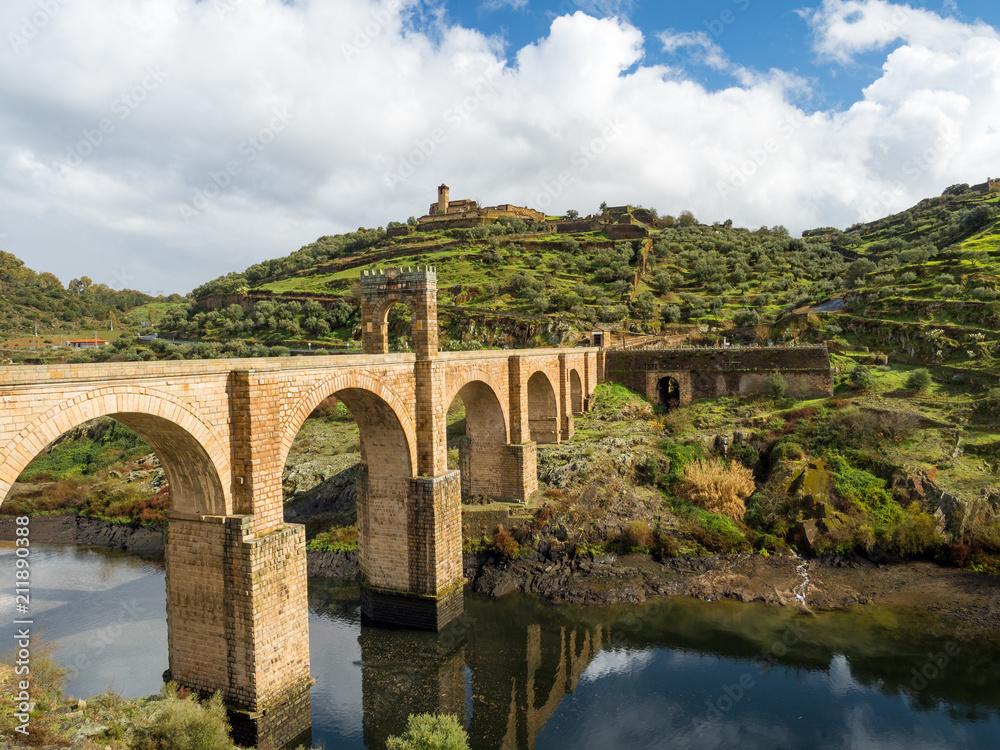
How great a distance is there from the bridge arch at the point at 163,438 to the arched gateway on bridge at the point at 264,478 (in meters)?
0.02

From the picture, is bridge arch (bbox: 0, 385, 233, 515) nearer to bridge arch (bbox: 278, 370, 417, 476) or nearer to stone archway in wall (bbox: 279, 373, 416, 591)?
bridge arch (bbox: 278, 370, 417, 476)

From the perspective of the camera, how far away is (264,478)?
12.4 m

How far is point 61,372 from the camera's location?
9.13 meters

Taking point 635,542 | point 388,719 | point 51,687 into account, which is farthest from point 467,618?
point 51,687

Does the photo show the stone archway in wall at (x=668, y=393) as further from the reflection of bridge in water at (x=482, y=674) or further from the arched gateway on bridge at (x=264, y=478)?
the reflection of bridge in water at (x=482, y=674)

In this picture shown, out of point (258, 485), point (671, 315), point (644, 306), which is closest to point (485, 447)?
point (258, 485)

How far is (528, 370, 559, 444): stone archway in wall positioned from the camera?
2892 centimetres

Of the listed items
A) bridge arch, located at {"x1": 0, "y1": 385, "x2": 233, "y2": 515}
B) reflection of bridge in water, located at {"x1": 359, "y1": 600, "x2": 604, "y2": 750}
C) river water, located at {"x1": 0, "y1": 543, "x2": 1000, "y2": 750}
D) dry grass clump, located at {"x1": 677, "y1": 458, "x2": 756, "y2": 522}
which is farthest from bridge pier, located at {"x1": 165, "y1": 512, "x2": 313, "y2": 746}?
dry grass clump, located at {"x1": 677, "y1": 458, "x2": 756, "y2": 522}

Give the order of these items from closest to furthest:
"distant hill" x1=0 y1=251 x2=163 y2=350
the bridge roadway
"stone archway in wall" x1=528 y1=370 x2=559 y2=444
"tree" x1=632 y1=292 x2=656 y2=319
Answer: the bridge roadway < "stone archway in wall" x1=528 y1=370 x2=559 y2=444 < "distant hill" x1=0 y1=251 x2=163 y2=350 < "tree" x1=632 y1=292 x2=656 y2=319

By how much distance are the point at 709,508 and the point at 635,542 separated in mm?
3806

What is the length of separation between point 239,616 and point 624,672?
32.8 ft

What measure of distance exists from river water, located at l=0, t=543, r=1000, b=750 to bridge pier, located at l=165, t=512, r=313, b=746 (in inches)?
91.9

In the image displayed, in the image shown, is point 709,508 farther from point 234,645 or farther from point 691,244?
point 691,244

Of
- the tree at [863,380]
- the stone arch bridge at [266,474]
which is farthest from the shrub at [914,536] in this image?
the stone arch bridge at [266,474]
